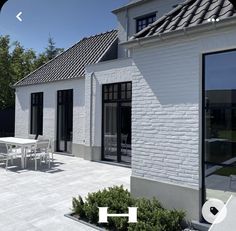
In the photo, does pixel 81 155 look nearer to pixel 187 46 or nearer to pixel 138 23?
pixel 138 23

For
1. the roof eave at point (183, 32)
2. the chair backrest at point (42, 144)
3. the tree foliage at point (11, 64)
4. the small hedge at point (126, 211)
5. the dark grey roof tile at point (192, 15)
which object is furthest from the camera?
the tree foliage at point (11, 64)

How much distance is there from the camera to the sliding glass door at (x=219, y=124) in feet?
17.6

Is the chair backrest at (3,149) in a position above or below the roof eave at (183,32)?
below

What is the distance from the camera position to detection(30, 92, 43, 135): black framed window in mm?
16823

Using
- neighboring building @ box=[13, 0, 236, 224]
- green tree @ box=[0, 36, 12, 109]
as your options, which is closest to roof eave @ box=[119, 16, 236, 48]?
neighboring building @ box=[13, 0, 236, 224]

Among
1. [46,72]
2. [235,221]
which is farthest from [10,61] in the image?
[235,221]

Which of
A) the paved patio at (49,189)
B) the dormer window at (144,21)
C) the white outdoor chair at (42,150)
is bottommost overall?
the paved patio at (49,189)

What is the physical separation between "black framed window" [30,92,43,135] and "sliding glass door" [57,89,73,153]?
1.82m

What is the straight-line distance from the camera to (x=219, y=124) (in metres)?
5.54

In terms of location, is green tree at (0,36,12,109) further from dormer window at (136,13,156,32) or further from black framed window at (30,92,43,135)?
dormer window at (136,13,156,32)

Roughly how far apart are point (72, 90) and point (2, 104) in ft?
40.3

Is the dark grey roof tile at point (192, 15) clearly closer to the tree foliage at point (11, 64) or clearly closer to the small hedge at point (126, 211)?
the small hedge at point (126, 211)

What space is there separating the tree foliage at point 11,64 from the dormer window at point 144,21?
1316 centimetres

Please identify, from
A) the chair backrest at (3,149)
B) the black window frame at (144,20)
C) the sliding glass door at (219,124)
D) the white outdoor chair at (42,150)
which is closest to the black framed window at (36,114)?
the white outdoor chair at (42,150)
